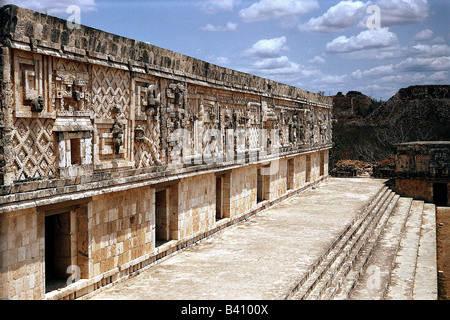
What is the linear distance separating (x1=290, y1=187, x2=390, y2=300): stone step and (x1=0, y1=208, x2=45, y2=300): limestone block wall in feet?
10.7

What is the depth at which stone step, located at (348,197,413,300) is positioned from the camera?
6.76 metres

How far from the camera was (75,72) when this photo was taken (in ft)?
Answer: 17.7

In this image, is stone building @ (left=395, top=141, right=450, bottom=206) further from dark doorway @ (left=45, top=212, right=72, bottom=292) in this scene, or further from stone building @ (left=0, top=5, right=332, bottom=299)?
dark doorway @ (left=45, top=212, right=72, bottom=292)

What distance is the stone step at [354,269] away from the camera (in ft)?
21.6

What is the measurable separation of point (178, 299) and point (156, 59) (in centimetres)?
365

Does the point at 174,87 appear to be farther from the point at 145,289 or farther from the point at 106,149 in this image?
the point at 145,289

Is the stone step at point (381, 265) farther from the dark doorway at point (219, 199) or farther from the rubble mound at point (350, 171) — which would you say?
the rubble mound at point (350, 171)

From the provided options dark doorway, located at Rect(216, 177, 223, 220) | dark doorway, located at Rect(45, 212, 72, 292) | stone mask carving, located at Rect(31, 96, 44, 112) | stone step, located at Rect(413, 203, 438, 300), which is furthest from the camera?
dark doorway, located at Rect(216, 177, 223, 220)

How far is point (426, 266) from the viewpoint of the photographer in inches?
345

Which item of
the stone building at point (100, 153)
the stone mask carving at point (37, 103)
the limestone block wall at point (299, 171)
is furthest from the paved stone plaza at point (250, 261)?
the limestone block wall at point (299, 171)

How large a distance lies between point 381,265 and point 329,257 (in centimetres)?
115

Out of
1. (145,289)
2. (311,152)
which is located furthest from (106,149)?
(311,152)

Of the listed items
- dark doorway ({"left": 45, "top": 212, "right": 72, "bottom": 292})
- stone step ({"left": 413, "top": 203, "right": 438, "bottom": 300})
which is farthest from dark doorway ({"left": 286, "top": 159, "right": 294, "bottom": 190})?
dark doorway ({"left": 45, "top": 212, "right": 72, "bottom": 292})

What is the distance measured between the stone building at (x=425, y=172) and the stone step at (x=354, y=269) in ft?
23.1
